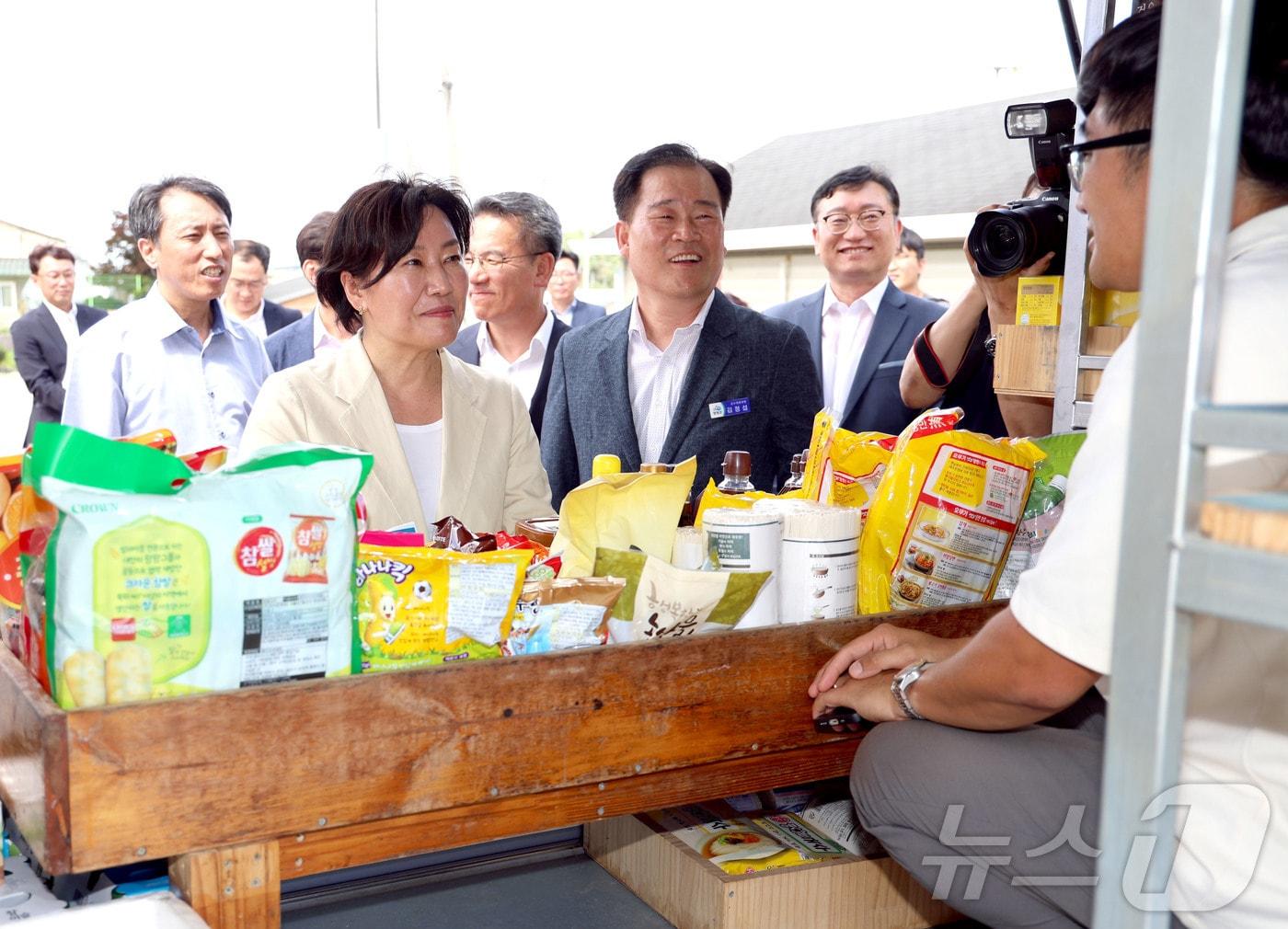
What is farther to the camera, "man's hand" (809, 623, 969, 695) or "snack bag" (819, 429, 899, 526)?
"snack bag" (819, 429, 899, 526)

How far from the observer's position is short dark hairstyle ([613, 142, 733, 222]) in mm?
3236

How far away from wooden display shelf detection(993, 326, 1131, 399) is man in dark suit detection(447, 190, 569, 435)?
6.43 feet

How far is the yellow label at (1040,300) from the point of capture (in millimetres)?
2193

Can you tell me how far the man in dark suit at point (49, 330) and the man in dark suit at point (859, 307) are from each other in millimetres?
4145

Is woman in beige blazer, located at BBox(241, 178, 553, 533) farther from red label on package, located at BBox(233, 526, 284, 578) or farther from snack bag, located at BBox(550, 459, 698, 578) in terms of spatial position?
red label on package, located at BBox(233, 526, 284, 578)

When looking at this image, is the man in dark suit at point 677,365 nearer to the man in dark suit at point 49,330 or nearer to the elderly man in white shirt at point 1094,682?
the elderly man in white shirt at point 1094,682

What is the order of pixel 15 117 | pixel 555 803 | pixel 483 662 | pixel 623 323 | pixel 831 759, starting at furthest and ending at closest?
1. pixel 15 117
2. pixel 623 323
3. pixel 831 759
4. pixel 555 803
5. pixel 483 662

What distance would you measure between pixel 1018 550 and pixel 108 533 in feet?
4.51

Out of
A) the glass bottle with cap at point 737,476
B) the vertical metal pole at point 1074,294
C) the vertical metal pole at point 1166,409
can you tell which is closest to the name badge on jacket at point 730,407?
the vertical metal pole at point 1074,294

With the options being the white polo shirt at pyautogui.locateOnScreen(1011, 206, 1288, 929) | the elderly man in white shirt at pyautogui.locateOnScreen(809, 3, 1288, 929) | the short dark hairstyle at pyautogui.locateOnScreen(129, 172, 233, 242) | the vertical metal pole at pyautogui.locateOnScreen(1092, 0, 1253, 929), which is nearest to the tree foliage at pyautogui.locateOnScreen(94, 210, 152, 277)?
the short dark hairstyle at pyautogui.locateOnScreen(129, 172, 233, 242)

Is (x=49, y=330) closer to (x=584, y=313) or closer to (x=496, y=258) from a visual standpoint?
(x=584, y=313)

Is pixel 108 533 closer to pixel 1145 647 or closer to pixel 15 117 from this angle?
pixel 1145 647

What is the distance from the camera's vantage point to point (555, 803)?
1.45 meters

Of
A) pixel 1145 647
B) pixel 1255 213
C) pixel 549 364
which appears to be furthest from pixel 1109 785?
pixel 549 364
